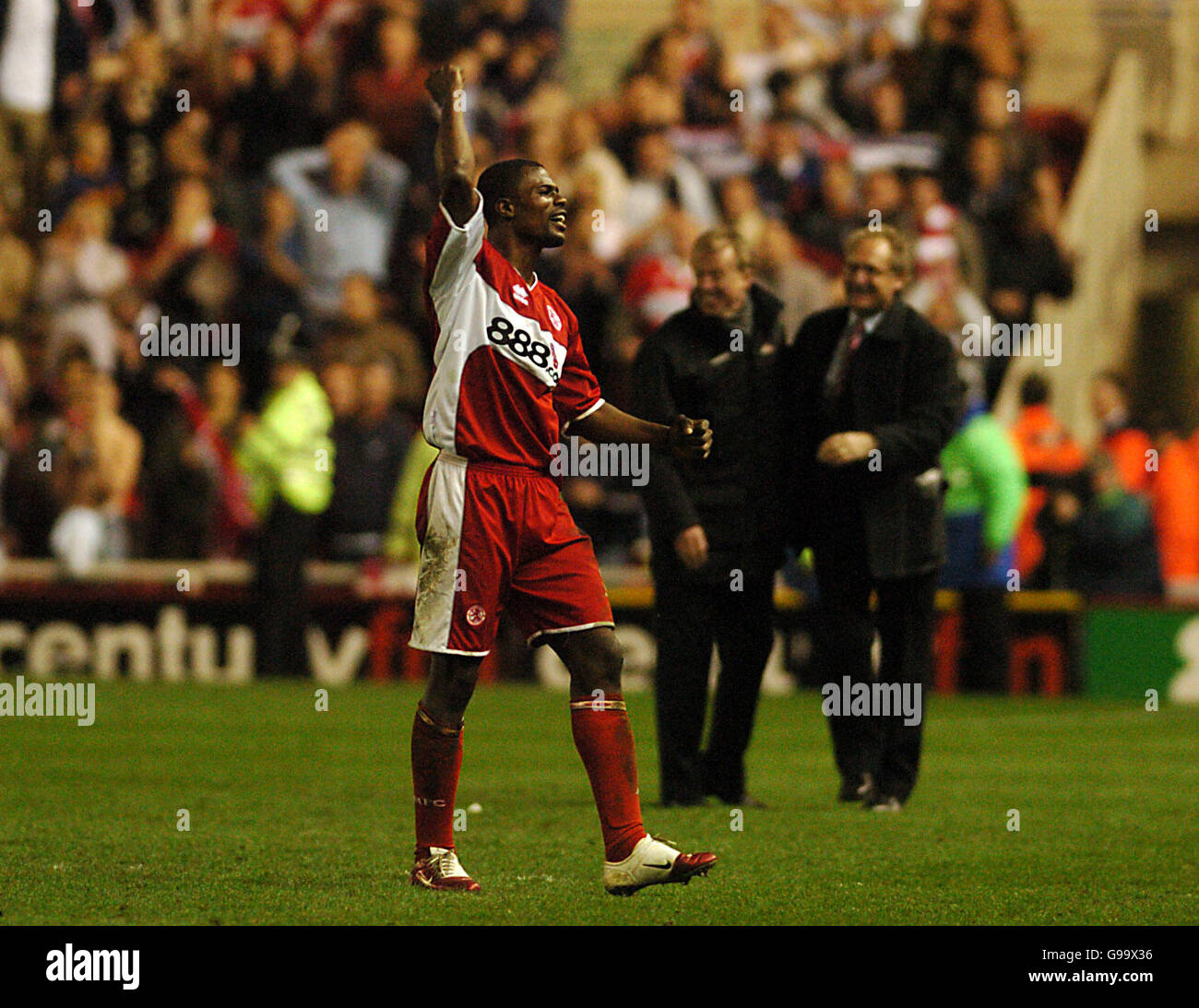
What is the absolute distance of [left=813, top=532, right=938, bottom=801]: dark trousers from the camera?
32.3ft

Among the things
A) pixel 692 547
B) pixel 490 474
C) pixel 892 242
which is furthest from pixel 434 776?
pixel 892 242

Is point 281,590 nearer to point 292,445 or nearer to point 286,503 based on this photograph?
point 286,503

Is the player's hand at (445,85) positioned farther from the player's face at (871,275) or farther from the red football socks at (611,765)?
the player's face at (871,275)

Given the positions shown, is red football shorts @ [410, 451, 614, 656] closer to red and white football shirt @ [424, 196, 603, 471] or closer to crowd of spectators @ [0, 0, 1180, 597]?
red and white football shirt @ [424, 196, 603, 471]

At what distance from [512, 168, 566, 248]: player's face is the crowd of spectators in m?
10.3

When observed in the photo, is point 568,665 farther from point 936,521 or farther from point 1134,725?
point 1134,725

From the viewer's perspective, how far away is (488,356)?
22.9ft

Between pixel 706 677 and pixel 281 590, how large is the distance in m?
7.98

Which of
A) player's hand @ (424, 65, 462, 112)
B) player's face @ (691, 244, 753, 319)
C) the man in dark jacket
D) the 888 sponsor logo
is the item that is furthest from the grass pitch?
player's hand @ (424, 65, 462, 112)

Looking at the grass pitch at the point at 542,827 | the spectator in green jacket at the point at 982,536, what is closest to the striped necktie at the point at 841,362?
the grass pitch at the point at 542,827

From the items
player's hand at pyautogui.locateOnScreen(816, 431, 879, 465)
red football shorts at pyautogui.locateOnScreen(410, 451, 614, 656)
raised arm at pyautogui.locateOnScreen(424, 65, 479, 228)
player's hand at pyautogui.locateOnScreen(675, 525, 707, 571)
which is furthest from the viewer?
player's hand at pyautogui.locateOnScreen(675, 525, 707, 571)

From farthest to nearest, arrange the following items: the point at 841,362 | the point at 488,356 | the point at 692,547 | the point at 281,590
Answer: the point at 281,590, the point at 841,362, the point at 692,547, the point at 488,356
